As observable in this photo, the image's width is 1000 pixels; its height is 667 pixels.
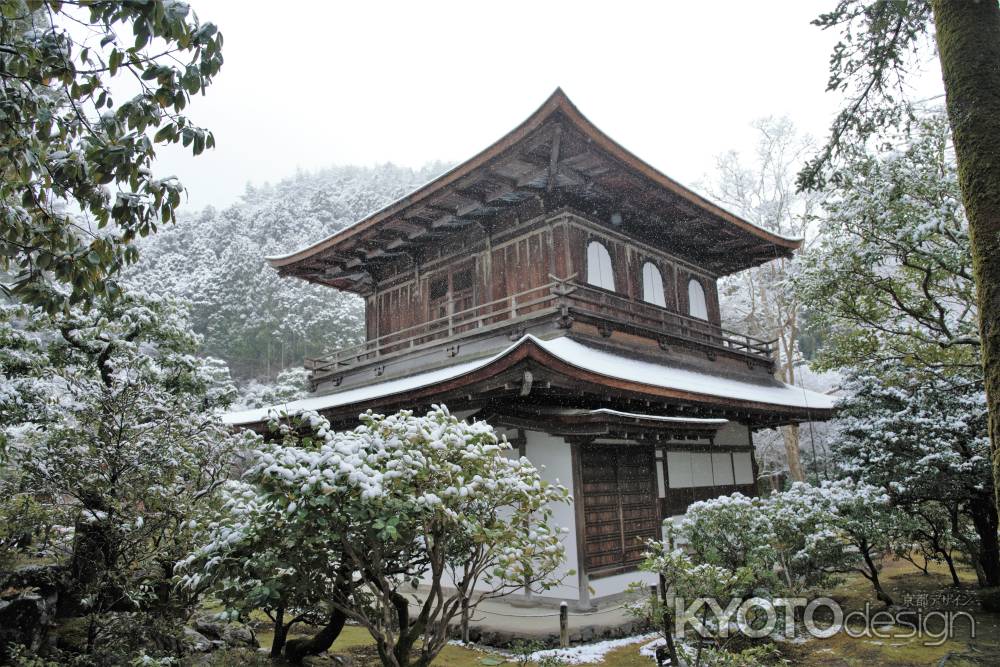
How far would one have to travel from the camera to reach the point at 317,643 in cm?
620

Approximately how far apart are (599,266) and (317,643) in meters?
9.03

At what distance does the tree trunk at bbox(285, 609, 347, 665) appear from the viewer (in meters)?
5.94

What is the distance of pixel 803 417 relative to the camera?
13820 mm

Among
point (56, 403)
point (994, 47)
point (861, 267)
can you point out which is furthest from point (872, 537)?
point (56, 403)

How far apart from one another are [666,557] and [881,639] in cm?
396

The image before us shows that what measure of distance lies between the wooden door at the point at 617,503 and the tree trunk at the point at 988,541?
4.88 metres

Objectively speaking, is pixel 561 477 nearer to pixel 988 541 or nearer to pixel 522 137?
pixel 522 137

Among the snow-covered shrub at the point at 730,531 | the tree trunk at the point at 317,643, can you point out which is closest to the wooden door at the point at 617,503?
the snow-covered shrub at the point at 730,531

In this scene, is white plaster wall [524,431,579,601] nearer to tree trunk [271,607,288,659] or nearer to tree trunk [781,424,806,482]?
Answer: tree trunk [271,607,288,659]

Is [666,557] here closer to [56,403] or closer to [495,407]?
[495,407]

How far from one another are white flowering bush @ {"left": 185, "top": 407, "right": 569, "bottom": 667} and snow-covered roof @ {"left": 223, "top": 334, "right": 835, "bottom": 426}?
10.2 ft

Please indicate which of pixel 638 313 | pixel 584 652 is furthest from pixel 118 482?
pixel 638 313

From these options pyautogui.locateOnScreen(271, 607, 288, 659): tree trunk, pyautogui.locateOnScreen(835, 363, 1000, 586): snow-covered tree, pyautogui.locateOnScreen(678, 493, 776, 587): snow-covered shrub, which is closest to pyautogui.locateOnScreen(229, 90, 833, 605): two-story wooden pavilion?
pyautogui.locateOnScreen(678, 493, 776, 587): snow-covered shrub

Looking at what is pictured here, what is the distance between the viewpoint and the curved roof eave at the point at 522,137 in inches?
390
